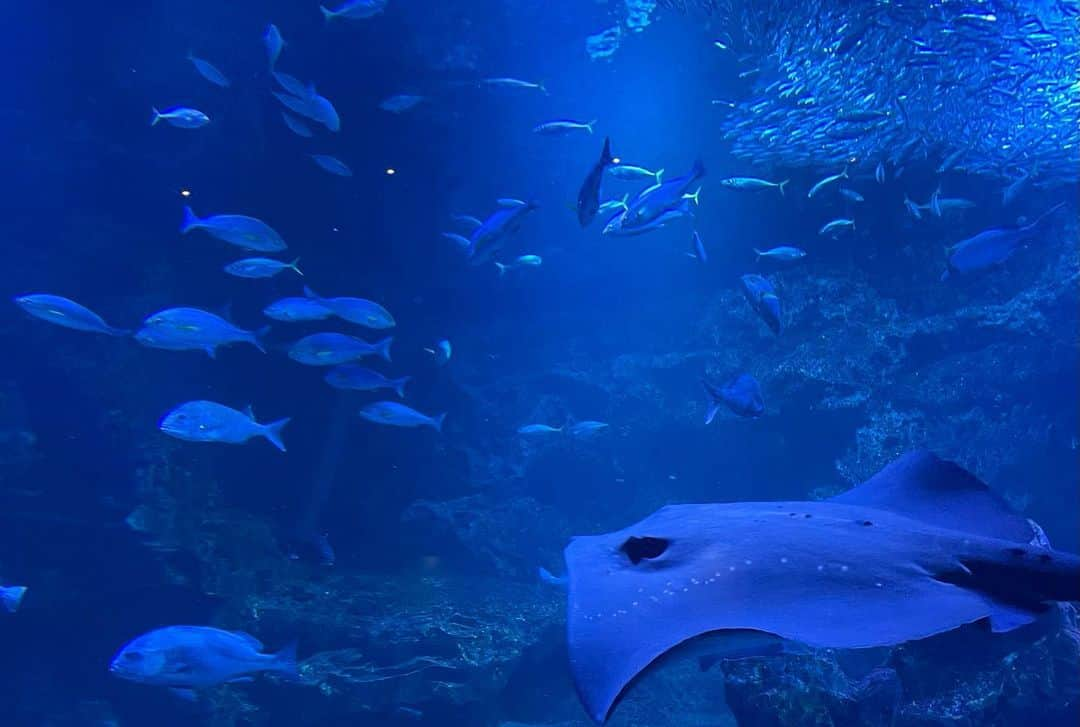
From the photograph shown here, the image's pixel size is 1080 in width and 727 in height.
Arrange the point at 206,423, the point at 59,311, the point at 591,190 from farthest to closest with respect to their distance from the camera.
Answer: the point at 206,423 → the point at 59,311 → the point at 591,190

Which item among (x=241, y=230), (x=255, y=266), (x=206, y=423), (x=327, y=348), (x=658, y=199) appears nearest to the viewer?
(x=206, y=423)

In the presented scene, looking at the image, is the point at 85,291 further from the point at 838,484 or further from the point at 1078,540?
the point at 1078,540

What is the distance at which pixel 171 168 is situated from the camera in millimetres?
7805

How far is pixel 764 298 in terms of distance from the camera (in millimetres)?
6195

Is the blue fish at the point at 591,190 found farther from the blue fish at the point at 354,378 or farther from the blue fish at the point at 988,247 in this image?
the blue fish at the point at 988,247

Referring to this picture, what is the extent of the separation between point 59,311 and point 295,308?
2047mm

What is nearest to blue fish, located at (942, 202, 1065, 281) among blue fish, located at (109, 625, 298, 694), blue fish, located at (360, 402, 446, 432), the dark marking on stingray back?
the dark marking on stingray back

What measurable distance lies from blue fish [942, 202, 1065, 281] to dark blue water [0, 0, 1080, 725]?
3538mm

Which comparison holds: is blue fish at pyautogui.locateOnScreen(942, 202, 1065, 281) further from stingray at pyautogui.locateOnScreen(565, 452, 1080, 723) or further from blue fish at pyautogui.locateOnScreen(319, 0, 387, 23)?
blue fish at pyautogui.locateOnScreen(319, 0, 387, 23)

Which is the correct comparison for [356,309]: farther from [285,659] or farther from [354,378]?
[285,659]

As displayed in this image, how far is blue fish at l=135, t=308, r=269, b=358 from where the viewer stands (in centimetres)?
570

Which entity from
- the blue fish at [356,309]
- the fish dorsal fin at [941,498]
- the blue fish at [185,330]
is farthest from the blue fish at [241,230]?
the fish dorsal fin at [941,498]

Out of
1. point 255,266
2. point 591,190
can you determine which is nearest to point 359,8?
point 255,266

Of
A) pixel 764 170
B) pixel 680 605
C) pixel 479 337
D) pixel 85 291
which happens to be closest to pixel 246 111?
pixel 85 291
